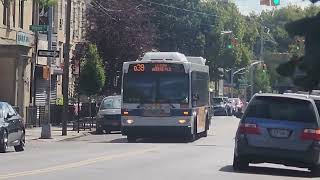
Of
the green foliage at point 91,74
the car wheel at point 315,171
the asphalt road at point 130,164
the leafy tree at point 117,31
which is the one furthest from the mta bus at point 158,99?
the leafy tree at point 117,31

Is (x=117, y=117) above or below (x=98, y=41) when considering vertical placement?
below

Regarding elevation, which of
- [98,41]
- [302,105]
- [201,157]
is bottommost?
[201,157]

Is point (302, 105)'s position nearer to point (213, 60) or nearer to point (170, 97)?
point (170, 97)

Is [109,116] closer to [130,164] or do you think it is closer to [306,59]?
[130,164]

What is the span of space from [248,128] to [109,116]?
62.9 feet

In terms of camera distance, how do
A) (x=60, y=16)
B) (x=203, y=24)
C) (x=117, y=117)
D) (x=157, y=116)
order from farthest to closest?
(x=203, y=24)
(x=60, y=16)
(x=117, y=117)
(x=157, y=116)

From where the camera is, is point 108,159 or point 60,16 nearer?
point 108,159

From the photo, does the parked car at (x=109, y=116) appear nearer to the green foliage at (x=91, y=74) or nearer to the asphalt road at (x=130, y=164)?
the green foliage at (x=91, y=74)

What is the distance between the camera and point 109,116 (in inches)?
1423

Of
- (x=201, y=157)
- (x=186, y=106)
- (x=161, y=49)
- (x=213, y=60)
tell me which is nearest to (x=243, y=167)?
(x=201, y=157)

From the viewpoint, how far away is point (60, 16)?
171 ft

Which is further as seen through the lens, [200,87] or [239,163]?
[200,87]

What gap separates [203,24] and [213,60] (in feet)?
20.8

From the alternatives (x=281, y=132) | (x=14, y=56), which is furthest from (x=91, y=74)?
(x=281, y=132)
